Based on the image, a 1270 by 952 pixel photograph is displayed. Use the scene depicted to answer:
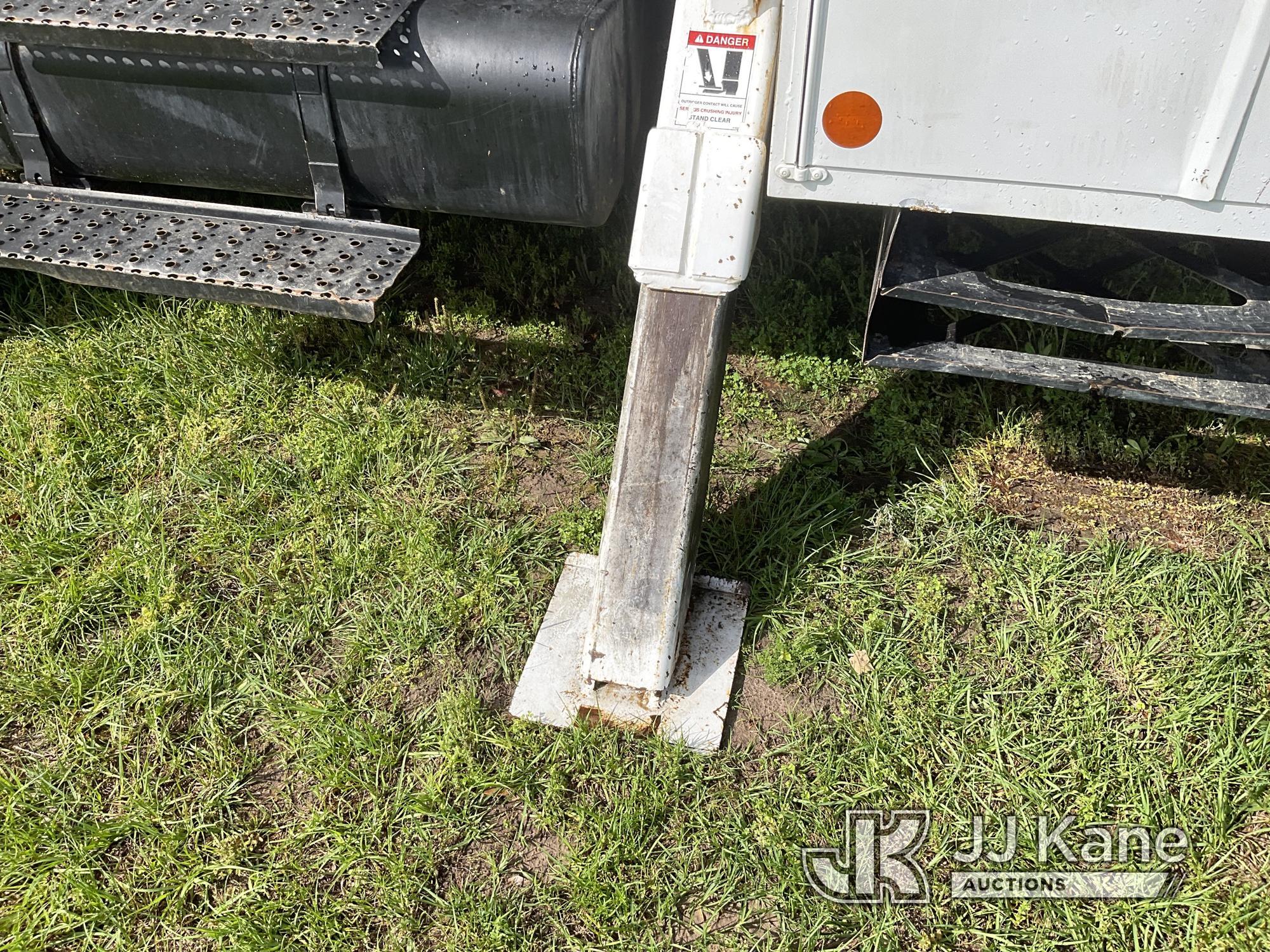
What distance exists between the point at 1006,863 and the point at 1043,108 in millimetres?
1650

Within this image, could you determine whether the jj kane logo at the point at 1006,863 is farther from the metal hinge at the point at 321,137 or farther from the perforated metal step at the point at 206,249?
the metal hinge at the point at 321,137

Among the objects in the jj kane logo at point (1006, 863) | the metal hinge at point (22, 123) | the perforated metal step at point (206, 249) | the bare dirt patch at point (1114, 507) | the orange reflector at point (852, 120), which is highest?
the orange reflector at point (852, 120)

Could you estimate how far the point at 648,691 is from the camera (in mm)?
2455

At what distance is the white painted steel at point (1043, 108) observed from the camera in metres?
1.95

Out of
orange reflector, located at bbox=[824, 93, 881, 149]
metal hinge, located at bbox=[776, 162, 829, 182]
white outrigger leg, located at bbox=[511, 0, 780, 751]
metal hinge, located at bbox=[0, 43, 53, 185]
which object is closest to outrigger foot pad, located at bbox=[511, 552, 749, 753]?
white outrigger leg, located at bbox=[511, 0, 780, 751]

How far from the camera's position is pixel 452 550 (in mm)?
2832

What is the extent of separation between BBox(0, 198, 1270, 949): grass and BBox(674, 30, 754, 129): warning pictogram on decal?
113cm

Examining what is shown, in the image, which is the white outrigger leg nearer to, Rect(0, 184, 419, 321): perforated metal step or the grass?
the grass

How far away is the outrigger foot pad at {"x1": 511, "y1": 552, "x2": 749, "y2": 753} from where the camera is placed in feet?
8.03

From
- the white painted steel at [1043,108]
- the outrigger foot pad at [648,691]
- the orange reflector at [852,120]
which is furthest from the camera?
the outrigger foot pad at [648,691]

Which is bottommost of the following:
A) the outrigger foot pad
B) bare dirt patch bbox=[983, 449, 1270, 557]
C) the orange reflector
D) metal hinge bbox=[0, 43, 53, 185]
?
the outrigger foot pad

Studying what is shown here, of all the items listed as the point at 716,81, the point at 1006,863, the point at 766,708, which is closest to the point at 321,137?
the point at 716,81

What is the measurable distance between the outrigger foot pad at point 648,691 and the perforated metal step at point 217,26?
4.86 feet

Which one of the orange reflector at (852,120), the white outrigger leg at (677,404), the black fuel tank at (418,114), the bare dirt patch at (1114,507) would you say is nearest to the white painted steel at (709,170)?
the white outrigger leg at (677,404)
